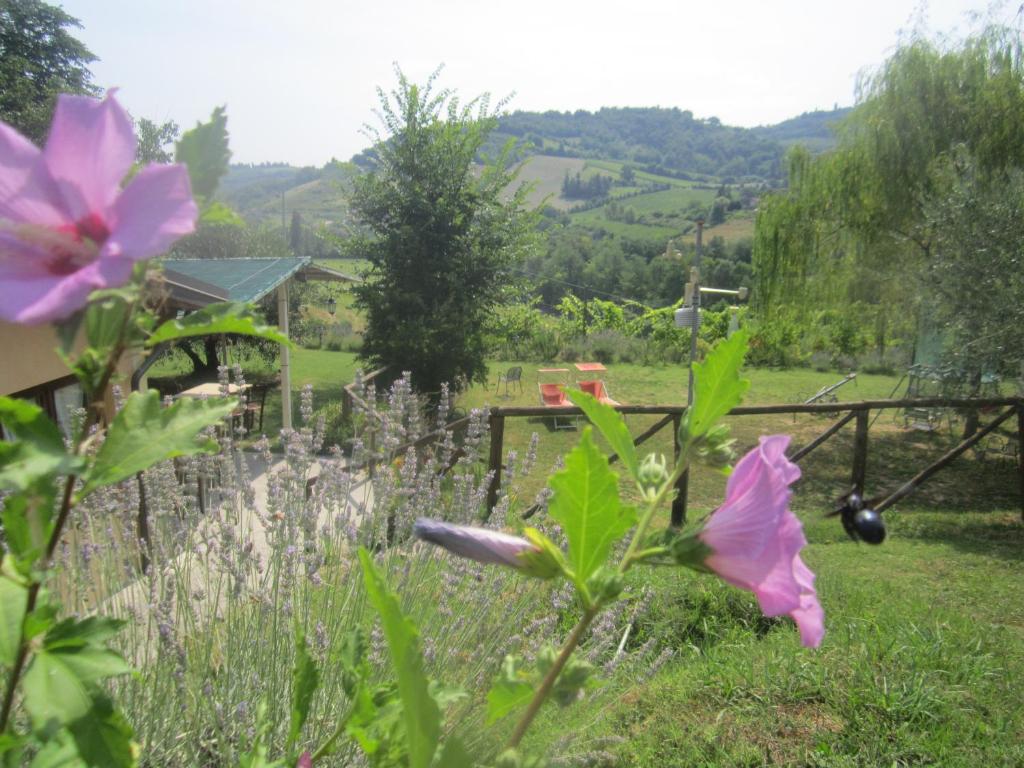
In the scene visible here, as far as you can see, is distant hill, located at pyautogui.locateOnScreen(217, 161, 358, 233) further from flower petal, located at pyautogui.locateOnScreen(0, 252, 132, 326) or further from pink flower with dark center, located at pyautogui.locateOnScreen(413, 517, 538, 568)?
pink flower with dark center, located at pyautogui.locateOnScreen(413, 517, 538, 568)

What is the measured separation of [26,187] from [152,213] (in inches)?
4.7

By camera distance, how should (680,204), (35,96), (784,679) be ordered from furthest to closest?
1. (680,204)
2. (35,96)
3. (784,679)

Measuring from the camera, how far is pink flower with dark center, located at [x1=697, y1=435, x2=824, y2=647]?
1.82 ft

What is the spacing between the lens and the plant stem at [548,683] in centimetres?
53

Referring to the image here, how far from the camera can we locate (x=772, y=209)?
13477 mm

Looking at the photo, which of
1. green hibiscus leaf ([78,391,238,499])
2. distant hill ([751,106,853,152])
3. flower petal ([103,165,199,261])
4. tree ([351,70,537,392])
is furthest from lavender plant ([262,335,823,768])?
distant hill ([751,106,853,152])

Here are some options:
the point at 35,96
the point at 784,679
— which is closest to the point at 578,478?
the point at 784,679

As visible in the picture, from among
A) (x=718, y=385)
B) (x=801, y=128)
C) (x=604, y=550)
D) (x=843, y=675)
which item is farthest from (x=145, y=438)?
(x=801, y=128)

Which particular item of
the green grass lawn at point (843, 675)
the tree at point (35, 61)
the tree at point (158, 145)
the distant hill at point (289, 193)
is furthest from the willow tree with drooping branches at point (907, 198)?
the tree at point (35, 61)

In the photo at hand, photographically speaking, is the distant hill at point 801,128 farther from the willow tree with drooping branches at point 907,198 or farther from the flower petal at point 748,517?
the flower petal at point 748,517

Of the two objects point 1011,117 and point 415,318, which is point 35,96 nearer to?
point 415,318

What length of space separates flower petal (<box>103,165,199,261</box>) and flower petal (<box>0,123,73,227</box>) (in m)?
0.06

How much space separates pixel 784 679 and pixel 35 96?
21007mm

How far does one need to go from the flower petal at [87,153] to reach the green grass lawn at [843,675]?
179cm
